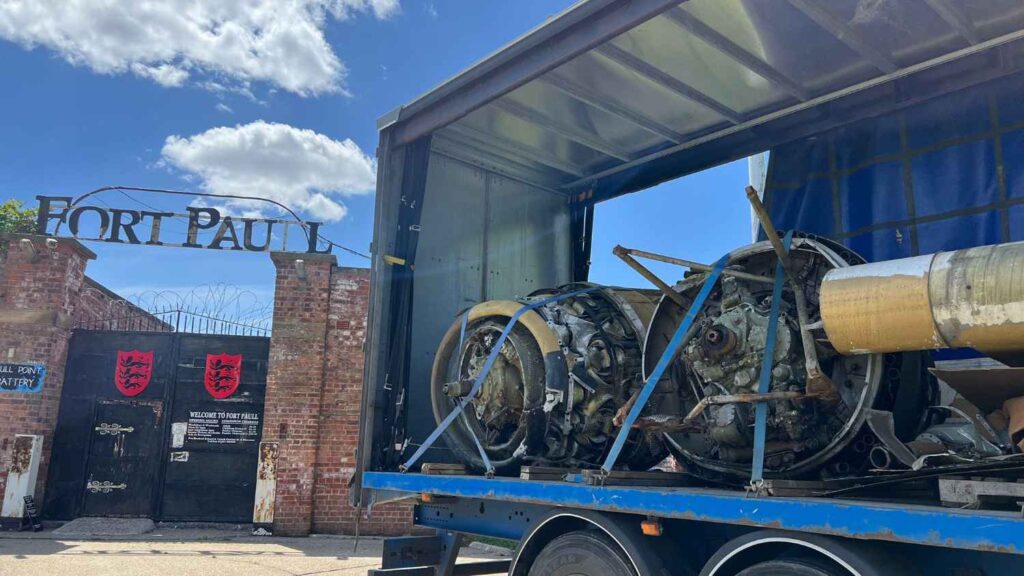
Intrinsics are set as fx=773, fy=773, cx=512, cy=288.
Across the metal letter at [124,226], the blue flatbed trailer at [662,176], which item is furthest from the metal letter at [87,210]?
the blue flatbed trailer at [662,176]

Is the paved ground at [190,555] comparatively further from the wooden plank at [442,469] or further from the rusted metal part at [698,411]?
the rusted metal part at [698,411]

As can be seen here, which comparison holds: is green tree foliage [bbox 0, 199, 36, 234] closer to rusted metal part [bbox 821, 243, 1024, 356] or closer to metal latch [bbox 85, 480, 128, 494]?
metal latch [bbox 85, 480, 128, 494]

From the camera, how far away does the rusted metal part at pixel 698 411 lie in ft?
12.7

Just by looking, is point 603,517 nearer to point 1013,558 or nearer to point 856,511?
point 856,511

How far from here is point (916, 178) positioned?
5.38 meters

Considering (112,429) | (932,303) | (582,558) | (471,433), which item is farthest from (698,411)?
(112,429)

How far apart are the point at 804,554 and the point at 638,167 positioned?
4471 millimetres

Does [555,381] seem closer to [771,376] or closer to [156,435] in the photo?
[771,376]

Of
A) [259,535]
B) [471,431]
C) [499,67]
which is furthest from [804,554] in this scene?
[259,535]

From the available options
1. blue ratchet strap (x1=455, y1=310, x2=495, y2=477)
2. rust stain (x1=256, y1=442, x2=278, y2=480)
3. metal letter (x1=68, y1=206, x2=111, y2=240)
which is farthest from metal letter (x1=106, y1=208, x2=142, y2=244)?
blue ratchet strap (x1=455, y1=310, x2=495, y2=477)

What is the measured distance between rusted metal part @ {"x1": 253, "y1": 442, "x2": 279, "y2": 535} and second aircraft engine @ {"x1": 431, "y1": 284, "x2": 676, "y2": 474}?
6.67m

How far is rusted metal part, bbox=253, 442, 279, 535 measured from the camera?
11383 millimetres

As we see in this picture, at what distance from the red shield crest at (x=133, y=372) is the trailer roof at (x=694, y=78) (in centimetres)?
788

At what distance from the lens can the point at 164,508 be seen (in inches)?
464
